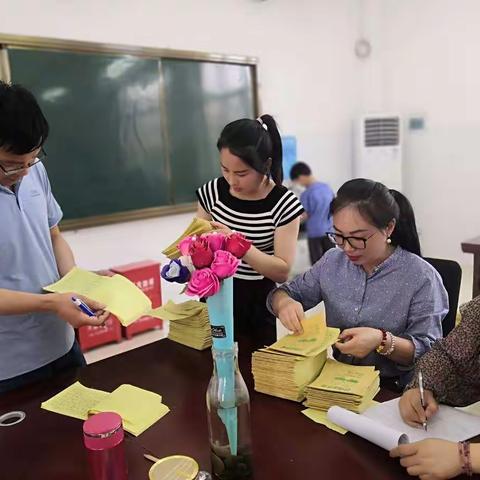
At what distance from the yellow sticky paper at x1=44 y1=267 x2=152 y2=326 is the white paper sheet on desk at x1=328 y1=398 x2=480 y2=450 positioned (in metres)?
0.53

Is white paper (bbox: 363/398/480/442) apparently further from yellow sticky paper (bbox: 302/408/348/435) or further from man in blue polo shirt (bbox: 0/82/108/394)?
man in blue polo shirt (bbox: 0/82/108/394)

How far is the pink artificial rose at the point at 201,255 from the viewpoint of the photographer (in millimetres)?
864

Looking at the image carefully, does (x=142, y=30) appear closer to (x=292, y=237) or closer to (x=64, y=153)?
(x=64, y=153)

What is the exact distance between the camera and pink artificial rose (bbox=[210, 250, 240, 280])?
852 millimetres

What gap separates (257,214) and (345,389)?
2.48 ft

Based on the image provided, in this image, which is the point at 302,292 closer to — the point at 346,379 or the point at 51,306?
the point at 346,379

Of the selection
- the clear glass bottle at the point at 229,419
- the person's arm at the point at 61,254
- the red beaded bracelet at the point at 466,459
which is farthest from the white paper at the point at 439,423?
the person's arm at the point at 61,254

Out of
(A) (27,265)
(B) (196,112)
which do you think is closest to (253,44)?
(B) (196,112)

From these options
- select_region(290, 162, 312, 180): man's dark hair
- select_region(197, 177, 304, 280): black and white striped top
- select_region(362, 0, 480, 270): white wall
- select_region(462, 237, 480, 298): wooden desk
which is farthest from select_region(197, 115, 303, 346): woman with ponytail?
select_region(362, 0, 480, 270): white wall

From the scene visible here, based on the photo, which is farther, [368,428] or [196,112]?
[196,112]

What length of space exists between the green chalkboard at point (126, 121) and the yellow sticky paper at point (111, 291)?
2.15 meters

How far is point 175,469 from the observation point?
0.92 meters

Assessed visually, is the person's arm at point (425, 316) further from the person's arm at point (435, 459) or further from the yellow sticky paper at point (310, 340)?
the person's arm at point (435, 459)

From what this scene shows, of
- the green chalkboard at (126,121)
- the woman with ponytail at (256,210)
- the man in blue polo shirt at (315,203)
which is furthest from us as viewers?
the man in blue polo shirt at (315,203)
